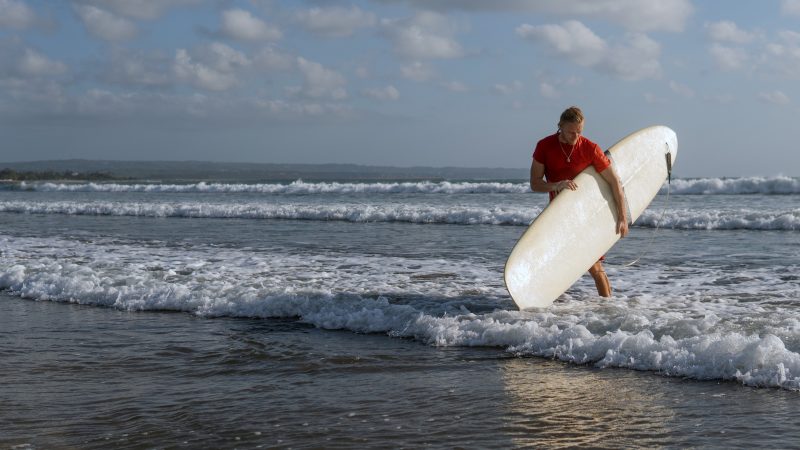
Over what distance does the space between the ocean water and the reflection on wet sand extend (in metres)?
0.01

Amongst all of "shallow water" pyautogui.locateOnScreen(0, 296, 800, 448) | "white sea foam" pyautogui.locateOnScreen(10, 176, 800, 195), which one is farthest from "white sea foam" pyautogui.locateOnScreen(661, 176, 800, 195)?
"shallow water" pyautogui.locateOnScreen(0, 296, 800, 448)

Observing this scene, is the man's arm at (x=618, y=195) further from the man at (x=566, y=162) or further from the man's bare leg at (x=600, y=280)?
the man's bare leg at (x=600, y=280)

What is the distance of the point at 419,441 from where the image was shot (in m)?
3.61

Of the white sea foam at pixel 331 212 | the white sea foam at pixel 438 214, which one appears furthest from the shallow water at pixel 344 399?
the white sea foam at pixel 331 212

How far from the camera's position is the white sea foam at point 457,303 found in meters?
4.82

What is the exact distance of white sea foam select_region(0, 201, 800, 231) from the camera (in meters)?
14.6

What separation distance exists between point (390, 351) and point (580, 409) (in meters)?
1.73

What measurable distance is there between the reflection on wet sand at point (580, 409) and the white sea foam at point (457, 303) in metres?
0.37

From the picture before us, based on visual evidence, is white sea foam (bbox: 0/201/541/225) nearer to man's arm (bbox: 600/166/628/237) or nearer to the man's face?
man's arm (bbox: 600/166/628/237)

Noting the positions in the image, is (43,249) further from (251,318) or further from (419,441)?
(419,441)

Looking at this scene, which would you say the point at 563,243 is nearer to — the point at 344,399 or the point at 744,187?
the point at 344,399

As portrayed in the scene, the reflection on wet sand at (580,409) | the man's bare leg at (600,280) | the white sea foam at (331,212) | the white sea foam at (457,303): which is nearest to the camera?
Result: the reflection on wet sand at (580,409)

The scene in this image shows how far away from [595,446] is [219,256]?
26.0 ft

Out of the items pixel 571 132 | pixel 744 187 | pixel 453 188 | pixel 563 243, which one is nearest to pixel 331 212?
→ pixel 453 188
